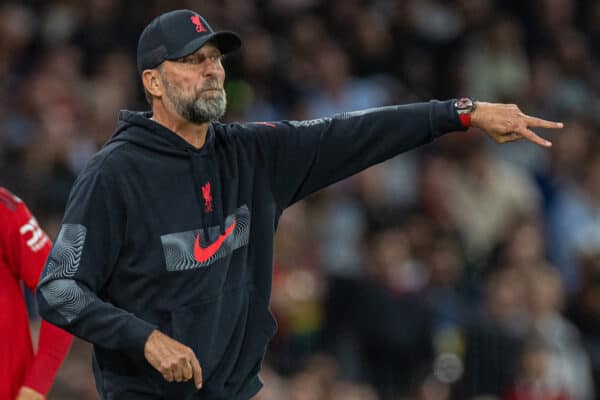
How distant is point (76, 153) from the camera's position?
967cm

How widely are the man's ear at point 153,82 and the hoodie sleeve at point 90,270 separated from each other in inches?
15.4

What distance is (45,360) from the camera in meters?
5.45

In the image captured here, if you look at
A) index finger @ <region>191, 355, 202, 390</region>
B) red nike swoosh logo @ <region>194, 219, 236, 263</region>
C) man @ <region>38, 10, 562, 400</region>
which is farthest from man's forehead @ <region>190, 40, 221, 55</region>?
index finger @ <region>191, 355, 202, 390</region>

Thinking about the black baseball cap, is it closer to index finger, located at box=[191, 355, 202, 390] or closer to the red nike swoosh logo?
the red nike swoosh logo

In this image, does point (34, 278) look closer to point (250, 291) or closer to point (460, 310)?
point (250, 291)

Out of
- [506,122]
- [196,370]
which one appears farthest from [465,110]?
[196,370]

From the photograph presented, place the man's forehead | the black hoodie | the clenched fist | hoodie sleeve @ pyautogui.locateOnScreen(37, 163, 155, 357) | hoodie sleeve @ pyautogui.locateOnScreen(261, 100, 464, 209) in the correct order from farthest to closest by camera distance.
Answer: hoodie sleeve @ pyautogui.locateOnScreen(261, 100, 464, 209), the man's forehead, the black hoodie, hoodie sleeve @ pyautogui.locateOnScreen(37, 163, 155, 357), the clenched fist

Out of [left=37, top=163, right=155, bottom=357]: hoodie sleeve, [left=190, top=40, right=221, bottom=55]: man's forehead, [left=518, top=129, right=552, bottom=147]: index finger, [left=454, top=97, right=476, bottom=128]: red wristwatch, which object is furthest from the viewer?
[left=454, top=97, right=476, bottom=128]: red wristwatch

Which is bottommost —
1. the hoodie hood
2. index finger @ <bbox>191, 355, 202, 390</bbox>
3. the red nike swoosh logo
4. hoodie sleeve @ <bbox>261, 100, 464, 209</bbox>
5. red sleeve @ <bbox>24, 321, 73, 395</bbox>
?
red sleeve @ <bbox>24, 321, 73, 395</bbox>

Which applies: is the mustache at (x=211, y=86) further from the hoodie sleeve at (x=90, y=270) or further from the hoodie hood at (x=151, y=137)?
the hoodie sleeve at (x=90, y=270)

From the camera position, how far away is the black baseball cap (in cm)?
510

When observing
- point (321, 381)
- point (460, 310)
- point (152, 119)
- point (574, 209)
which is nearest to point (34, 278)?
point (152, 119)

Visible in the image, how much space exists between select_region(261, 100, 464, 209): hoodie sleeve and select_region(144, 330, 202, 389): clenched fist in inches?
38.2

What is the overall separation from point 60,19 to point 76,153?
65.1 inches
